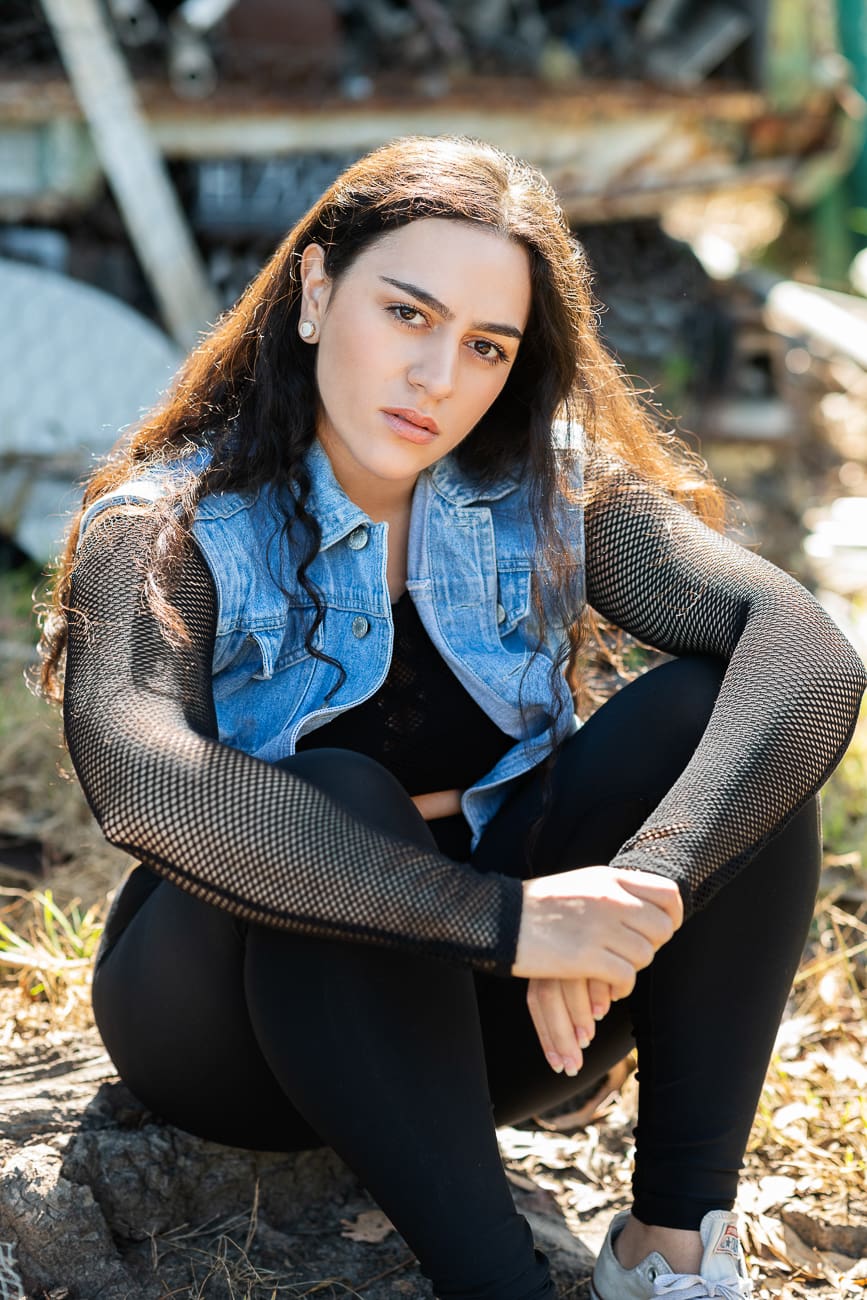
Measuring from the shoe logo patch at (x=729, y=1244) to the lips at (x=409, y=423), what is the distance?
3.55 ft

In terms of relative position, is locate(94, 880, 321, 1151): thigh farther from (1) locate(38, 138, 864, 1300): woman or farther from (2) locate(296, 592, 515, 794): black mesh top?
(2) locate(296, 592, 515, 794): black mesh top

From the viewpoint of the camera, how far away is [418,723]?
2.07 meters

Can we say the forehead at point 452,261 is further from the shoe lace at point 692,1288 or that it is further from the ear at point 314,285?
the shoe lace at point 692,1288

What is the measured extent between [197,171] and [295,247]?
3.38 m

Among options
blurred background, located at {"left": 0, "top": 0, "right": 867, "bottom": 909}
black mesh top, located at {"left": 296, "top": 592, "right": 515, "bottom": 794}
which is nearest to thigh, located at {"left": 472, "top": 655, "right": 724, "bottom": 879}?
black mesh top, located at {"left": 296, "top": 592, "right": 515, "bottom": 794}

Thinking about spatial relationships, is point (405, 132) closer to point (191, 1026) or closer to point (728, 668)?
point (728, 668)

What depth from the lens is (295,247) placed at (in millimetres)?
2061

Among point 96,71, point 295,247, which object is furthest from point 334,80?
point 295,247

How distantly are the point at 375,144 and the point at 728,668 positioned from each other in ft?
12.5

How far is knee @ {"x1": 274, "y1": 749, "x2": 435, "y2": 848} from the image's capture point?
1702 millimetres

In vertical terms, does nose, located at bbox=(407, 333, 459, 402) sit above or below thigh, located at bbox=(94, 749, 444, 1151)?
above

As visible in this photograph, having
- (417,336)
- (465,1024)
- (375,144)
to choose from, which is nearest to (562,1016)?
(465,1024)

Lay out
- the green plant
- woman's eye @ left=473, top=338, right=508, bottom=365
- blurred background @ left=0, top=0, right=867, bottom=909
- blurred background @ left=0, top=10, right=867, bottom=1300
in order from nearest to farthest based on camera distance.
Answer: woman's eye @ left=473, top=338, right=508, bottom=365 < the green plant < blurred background @ left=0, top=10, right=867, bottom=1300 < blurred background @ left=0, top=0, right=867, bottom=909

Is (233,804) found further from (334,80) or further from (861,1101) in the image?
(334,80)
